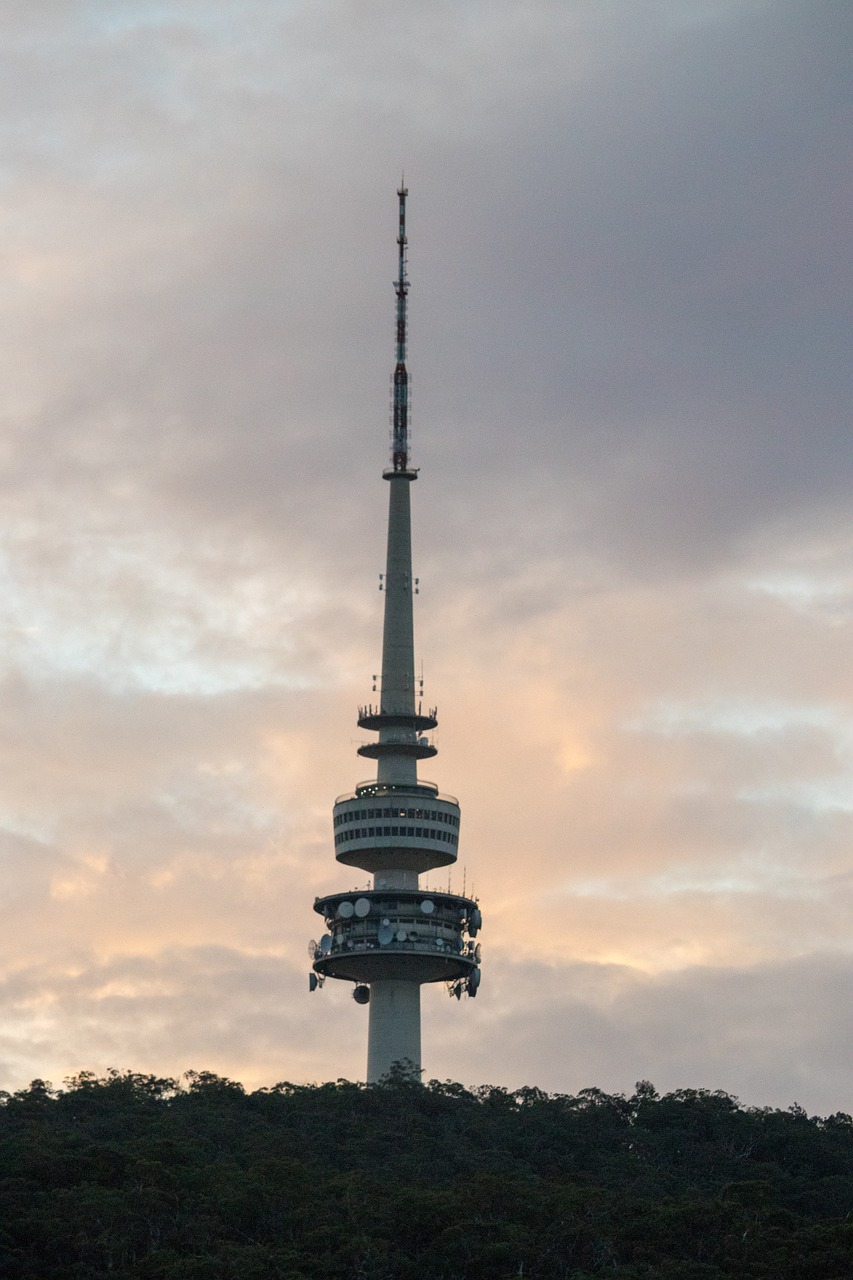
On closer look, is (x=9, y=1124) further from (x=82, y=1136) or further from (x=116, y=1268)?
(x=116, y=1268)

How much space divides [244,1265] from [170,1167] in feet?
57.4

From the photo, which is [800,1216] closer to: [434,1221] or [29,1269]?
[434,1221]

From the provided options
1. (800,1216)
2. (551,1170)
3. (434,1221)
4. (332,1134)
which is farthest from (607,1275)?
(332,1134)

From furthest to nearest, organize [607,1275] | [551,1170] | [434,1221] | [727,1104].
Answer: [727,1104], [551,1170], [434,1221], [607,1275]

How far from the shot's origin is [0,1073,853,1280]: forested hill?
12812 centimetres

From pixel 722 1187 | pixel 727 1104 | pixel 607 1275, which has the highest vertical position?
pixel 727 1104

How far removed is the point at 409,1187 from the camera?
473ft

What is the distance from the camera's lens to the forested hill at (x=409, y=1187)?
128m

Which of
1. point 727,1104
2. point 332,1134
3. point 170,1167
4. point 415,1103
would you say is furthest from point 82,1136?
point 727,1104

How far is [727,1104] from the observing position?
179750mm

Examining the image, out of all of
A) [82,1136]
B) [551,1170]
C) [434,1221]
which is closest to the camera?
[434,1221]

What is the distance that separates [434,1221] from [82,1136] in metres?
28.4

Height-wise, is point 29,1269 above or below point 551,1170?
below

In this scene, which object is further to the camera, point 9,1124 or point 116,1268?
point 9,1124
